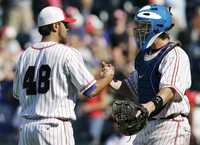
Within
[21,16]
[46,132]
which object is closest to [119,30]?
[21,16]

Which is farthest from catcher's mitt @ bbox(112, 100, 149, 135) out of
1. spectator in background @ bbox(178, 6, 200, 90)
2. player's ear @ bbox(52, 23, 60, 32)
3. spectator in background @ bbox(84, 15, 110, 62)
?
spectator in background @ bbox(84, 15, 110, 62)

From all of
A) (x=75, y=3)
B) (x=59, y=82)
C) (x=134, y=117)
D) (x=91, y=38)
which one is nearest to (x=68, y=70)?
(x=59, y=82)

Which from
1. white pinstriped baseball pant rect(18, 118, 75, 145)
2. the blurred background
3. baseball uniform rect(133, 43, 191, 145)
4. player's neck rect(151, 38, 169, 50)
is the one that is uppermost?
player's neck rect(151, 38, 169, 50)

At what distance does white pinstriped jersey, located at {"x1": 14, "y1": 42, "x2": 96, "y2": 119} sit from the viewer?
809cm

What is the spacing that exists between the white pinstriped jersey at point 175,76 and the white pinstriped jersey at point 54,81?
2.65 feet

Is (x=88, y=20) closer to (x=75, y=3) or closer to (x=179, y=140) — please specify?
(x=75, y=3)

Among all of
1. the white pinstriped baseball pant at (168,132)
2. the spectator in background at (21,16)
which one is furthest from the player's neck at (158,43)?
the spectator in background at (21,16)

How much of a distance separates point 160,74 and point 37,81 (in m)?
1.27

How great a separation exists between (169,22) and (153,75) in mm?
539

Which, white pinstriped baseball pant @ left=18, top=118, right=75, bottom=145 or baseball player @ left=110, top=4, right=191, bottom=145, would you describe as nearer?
baseball player @ left=110, top=4, right=191, bottom=145

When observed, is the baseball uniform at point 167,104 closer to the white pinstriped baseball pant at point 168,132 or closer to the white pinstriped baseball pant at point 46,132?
the white pinstriped baseball pant at point 168,132

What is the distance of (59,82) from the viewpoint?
810cm

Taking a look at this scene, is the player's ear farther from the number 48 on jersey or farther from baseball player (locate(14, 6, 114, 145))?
the number 48 on jersey

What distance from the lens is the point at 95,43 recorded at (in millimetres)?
14914
